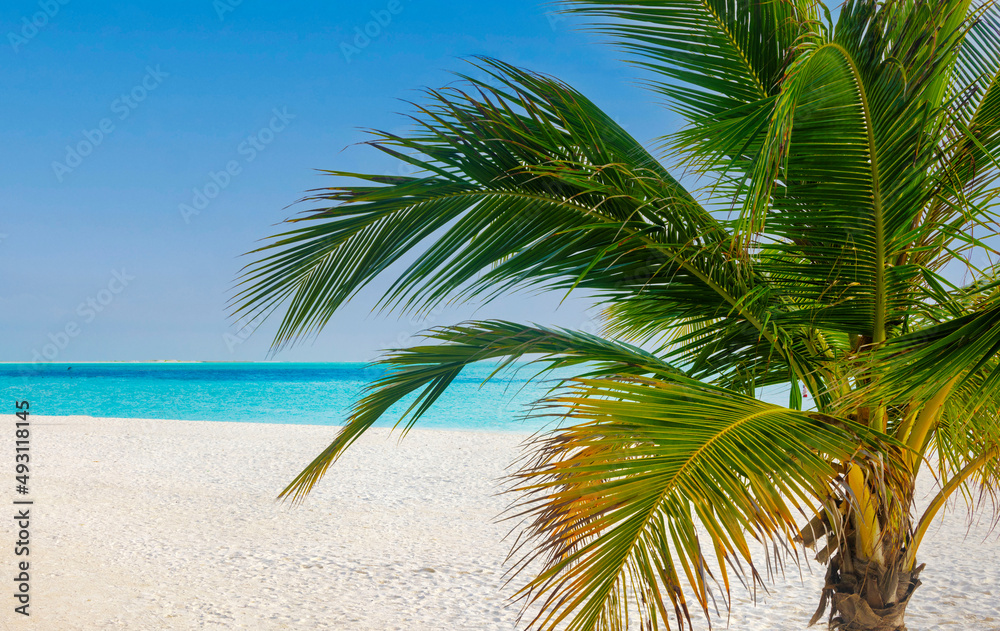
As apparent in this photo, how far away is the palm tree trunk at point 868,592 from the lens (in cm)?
251

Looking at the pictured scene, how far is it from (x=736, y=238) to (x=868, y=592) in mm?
1591

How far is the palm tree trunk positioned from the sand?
1.66 m

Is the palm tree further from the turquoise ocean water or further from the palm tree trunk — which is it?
the turquoise ocean water

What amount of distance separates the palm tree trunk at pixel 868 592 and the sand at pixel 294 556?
1664 millimetres

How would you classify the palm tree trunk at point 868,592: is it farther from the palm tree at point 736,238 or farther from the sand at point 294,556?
the sand at point 294,556

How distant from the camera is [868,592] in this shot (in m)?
2.52

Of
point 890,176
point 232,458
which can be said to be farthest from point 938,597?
point 232,458


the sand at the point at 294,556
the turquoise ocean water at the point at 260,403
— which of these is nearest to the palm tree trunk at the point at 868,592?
the sand at the point at 294,556

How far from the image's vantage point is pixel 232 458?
11.0 m

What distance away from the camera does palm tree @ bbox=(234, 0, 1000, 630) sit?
208cm

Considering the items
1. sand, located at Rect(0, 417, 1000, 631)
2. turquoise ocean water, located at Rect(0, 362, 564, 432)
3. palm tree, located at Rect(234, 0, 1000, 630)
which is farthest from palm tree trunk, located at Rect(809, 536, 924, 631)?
turquoise ocean water, located at Rect(0, 362, 564, 432)

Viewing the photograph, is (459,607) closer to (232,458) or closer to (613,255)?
(613,255)

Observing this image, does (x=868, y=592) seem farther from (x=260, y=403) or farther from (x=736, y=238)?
(x=260, y=403)

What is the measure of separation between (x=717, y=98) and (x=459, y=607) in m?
3.55
